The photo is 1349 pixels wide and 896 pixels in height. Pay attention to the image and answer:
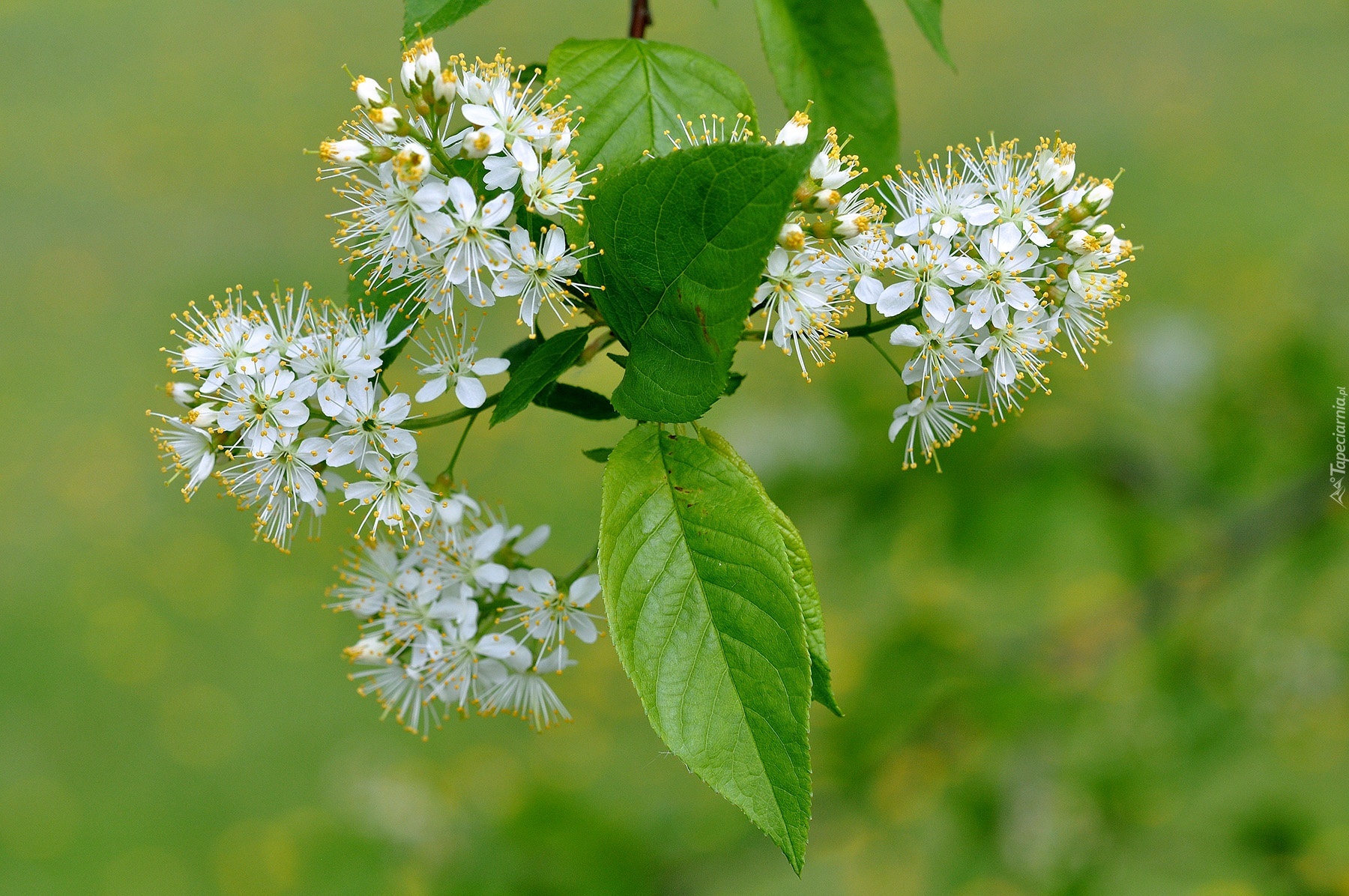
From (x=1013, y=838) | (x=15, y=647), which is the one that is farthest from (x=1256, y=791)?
(x=15, y=647)

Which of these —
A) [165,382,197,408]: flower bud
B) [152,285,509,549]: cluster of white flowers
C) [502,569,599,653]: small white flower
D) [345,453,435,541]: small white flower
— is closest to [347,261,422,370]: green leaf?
[152,285,509,549]: cluster of white flowers

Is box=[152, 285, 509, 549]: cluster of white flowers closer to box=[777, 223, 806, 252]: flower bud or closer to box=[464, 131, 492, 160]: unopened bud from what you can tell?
box=[464, 131, 492, 160]: unopened bud

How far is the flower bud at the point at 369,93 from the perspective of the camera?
3.43 feet

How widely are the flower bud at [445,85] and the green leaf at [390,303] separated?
0.21 metres

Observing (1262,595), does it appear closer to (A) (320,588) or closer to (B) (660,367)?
(B) (660,367)

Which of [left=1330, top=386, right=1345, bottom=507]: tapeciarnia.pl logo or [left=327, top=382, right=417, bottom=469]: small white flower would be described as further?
[left=1330, top=386, right=1345, bottom=507]: tapeciarnia.pl logo

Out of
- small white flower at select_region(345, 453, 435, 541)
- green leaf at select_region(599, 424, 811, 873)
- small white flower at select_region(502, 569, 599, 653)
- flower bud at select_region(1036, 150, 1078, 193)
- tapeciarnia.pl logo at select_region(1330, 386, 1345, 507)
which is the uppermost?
tapeciarnia.pl logo at select_region(1330, 386, 1345, 507)

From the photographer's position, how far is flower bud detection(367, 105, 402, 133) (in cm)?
102

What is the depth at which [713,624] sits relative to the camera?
101cm

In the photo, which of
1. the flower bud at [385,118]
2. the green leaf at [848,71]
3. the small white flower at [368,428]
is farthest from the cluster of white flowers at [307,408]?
the green leaf at [848,71]

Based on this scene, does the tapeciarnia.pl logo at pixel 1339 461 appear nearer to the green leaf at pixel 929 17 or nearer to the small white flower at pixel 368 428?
the green leaf at pixel 929 17

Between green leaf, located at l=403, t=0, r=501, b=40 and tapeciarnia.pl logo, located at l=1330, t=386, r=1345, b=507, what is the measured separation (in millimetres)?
2212

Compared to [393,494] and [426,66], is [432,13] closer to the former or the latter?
→ [426,66]

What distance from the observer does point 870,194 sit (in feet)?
4.37
